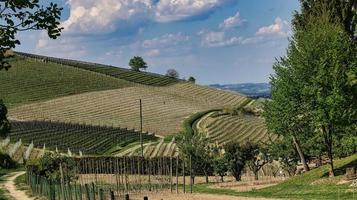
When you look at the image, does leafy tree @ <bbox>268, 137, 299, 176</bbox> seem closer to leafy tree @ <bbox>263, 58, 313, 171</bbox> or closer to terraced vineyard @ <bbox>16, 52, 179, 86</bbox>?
leafy tree @ <bbox>263, 58, 313, 171</bbox>

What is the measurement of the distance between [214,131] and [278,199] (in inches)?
2725

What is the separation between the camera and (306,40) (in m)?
39.8

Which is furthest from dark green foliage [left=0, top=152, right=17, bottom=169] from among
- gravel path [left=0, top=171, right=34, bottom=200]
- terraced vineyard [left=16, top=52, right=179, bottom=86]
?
terraced vineyard [left=16, top=52, right=179, bottom=86]

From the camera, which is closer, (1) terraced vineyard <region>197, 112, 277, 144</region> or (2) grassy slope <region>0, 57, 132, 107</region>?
(1) terraced vineyard <region>197, 112, 277, 144</region>

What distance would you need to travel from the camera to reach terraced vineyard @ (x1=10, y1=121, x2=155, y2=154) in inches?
3127

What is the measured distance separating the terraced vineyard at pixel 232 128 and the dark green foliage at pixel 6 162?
115ft

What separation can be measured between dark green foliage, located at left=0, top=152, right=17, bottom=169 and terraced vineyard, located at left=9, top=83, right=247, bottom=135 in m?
38.3

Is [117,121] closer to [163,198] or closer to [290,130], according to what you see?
[290,130]

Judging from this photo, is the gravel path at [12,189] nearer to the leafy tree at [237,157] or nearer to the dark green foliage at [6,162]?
the dark green foliage at [6,162]

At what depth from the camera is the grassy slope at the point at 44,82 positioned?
416 feet

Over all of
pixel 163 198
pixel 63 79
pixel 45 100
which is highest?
pixel 63 79

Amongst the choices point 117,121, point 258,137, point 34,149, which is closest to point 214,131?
point 258,137

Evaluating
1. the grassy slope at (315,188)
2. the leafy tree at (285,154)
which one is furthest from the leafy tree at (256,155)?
the grassy slope at (315,188)

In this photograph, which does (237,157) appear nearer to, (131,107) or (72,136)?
(72,136)
